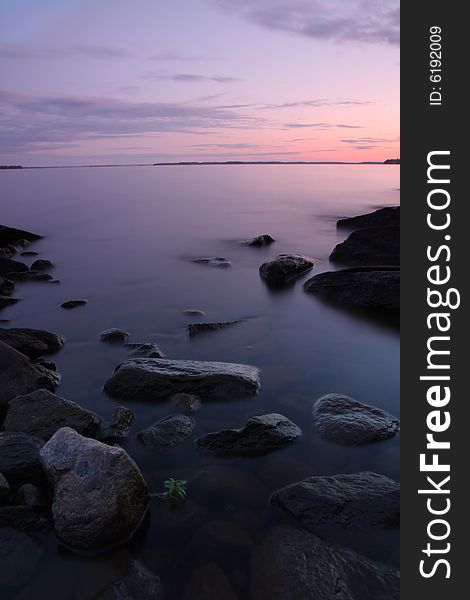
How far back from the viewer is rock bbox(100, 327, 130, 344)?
12320mm

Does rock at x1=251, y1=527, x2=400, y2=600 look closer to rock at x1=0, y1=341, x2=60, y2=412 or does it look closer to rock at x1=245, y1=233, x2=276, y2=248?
rock at x1=0, y1=341, x2=60, y2=412

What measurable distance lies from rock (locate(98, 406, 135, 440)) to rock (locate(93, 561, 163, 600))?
2.64 m

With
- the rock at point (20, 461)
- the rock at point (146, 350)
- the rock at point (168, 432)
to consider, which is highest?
the rock at point (146, 350)

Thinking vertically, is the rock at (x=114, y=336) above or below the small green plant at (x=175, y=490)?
above

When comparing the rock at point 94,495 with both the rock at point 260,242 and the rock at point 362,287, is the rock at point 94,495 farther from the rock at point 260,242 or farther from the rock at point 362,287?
the rock at point 260,242

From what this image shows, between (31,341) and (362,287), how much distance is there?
946 cm

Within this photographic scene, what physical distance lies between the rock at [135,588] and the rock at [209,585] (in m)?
0.32

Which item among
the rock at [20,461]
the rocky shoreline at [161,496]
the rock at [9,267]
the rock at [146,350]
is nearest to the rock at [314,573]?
the rocky shoreline at [161,496]

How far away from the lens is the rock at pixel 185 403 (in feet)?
27.5

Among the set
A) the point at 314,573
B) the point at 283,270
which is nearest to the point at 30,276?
the point at 283,270

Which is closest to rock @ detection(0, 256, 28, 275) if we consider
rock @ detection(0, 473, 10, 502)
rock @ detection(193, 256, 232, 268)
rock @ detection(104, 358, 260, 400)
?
rock @ detection(193, 256, 232, 268)

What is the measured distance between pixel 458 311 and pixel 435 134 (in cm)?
165

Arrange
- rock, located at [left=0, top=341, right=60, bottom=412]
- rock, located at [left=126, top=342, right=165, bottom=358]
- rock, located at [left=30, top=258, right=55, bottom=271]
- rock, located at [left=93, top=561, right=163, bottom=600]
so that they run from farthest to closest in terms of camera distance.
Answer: rock, located at [left=30, top=258, right=55, bottom=271], rock, located at [left=126, top=342, right=165, bottom=358], rock, located at [left=0, top=341, right=60, bottom=412], rock, located at [left=93, top=561, right=163, bottom=600]

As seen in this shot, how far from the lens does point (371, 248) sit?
20812 millimetres
